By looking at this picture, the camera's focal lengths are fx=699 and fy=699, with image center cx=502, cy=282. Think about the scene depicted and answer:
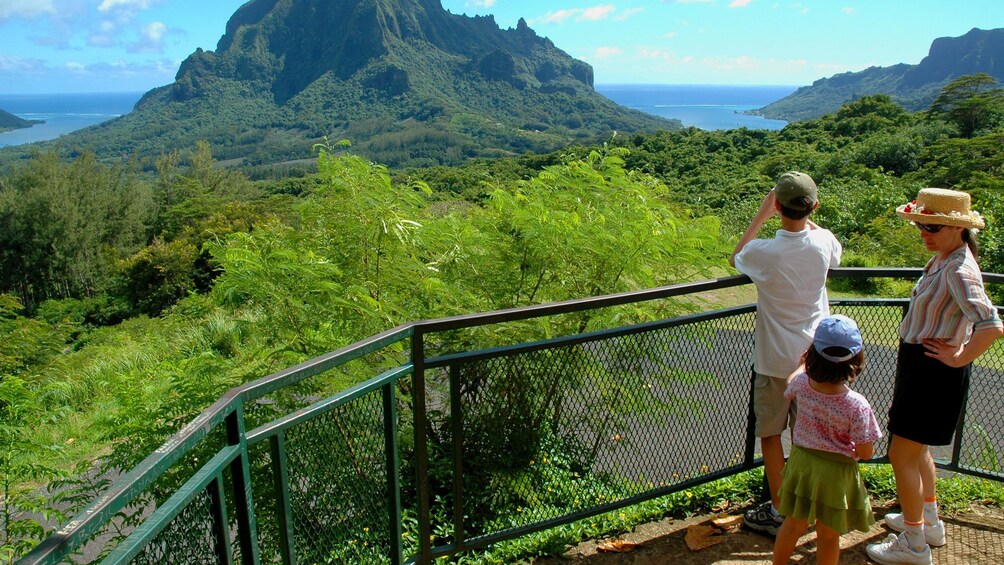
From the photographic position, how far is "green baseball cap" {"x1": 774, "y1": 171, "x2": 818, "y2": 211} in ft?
9.61

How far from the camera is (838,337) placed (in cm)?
255

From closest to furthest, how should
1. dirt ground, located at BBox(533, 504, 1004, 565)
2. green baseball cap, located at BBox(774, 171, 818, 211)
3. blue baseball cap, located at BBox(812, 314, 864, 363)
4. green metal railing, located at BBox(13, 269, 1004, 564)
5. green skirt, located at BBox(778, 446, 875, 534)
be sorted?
green metal railing, located at BBox(13, 269, 1004, 564)
blue baseball cap, located at BBox(812, 314, 864, 363)
green skirt, located at BBox(778, 446, 875, 534)
green baseball cap, located at BBox(774, 171, 818, 211)
dirt ground, located at BBox(533, 504, 1004, 565)

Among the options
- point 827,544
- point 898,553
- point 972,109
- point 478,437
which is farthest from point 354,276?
point 972,109

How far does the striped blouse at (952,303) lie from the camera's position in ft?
9.05

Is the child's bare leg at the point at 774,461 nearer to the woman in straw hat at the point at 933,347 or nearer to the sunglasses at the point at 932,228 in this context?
the woman in straw hat at the point at 933,347

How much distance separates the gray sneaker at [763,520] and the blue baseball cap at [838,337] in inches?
48.7

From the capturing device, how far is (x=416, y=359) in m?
2.77

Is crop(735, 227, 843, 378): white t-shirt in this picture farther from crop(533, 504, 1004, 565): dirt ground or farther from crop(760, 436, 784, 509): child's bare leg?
crop(533, 504, 1004, 565): dirt ground

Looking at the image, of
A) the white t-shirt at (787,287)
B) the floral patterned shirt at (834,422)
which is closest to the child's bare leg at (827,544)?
the floral patterned shirt at (834,422)

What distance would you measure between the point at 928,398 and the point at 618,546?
1.55 metres

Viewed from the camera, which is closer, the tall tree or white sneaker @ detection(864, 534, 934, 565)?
white sneaker @ detection(864, 534, 934, 565)

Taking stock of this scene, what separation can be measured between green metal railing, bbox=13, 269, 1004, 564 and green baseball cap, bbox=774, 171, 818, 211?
0.49 metres

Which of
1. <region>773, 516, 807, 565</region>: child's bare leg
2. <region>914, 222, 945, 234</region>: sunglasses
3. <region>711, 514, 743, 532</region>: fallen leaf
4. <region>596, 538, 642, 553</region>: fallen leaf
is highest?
<region>914, 222, 945, 234</region>: sunglasses

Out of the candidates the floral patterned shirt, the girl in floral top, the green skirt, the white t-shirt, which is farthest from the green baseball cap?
the green skirt
